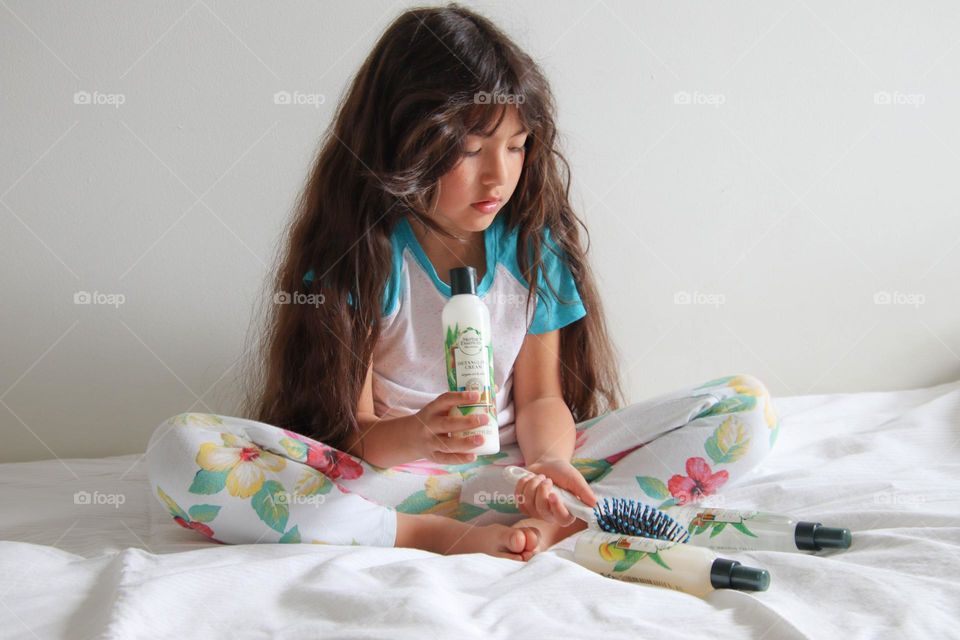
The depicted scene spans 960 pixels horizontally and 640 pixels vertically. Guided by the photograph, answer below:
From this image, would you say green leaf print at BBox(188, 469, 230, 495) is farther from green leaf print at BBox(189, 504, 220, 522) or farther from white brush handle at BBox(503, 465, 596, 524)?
white brush handle at BBox(503, 465, 596, 524)

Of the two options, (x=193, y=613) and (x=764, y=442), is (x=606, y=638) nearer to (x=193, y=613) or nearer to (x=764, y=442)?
(x=193, y=613)

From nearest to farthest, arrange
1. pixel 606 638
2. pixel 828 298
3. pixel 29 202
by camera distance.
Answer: pixel 606 638, pixel 29 202, pixel 828 298

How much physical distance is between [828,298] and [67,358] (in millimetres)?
1264

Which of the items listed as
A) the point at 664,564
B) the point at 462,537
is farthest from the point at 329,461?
the point at 664,564

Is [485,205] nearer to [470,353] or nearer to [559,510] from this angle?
[470,353]

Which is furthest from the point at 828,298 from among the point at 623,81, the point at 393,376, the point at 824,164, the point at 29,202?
the point at 29,202

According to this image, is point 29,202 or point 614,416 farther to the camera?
point 29,202

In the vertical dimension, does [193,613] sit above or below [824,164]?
below

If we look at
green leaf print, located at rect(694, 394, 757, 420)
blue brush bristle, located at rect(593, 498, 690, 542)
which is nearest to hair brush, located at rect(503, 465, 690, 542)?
blue brush bristle, located at rect(593, 498, 690, 542)

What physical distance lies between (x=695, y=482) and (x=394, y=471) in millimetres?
341

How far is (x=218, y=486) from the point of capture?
0.94 metres

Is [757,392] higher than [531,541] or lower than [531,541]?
higher

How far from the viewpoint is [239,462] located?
0.96 m

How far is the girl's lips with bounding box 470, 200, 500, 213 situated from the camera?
1064 millimetres
